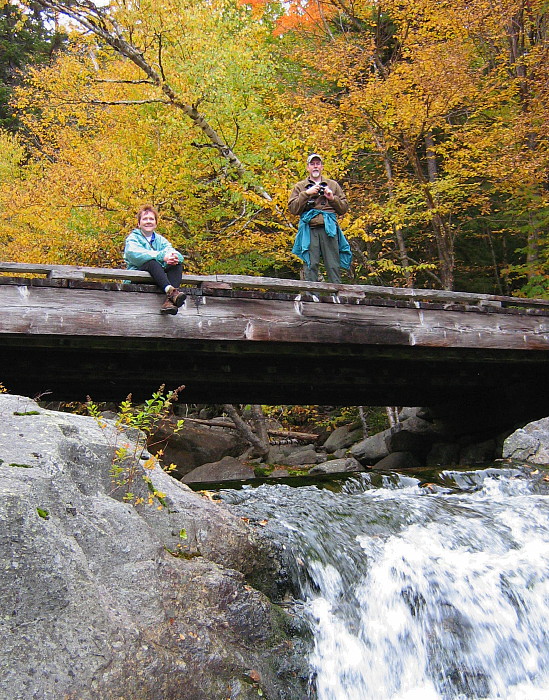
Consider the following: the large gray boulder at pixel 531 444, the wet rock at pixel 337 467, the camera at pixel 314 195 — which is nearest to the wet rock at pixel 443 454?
the wet rock at pixel 337 467

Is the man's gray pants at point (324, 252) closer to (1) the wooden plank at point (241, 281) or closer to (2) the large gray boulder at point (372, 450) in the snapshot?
(1) the wooden plank at point (241, 281)

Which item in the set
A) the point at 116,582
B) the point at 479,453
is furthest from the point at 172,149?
the point at 116,582

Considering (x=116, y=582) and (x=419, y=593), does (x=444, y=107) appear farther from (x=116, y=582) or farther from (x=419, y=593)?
(x=116, y=582)

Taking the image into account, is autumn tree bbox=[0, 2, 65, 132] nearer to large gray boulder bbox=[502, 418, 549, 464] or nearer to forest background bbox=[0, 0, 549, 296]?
forest background bbox=[0, 0, 549, 296]

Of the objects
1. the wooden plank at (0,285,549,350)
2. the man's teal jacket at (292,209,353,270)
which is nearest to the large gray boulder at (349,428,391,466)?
the wooden plank at (0,285,549,350)

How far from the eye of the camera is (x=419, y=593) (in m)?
5.14

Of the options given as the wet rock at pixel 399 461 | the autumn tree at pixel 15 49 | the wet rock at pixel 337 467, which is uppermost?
the autumn tree at pixel 15 49

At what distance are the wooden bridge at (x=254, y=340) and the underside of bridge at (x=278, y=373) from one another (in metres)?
0.03

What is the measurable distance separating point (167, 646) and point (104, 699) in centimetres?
47

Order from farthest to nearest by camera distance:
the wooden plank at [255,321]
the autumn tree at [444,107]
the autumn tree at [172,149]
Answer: the autumn tree at [444,107], the autumn tree at [172,149], the wooden plank at [255,321]

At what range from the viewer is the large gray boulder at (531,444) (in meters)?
9.10

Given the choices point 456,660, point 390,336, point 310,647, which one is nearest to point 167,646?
point 310,647

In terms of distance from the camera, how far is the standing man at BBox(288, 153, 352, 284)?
8.71 metres

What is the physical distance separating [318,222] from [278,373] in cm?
265
